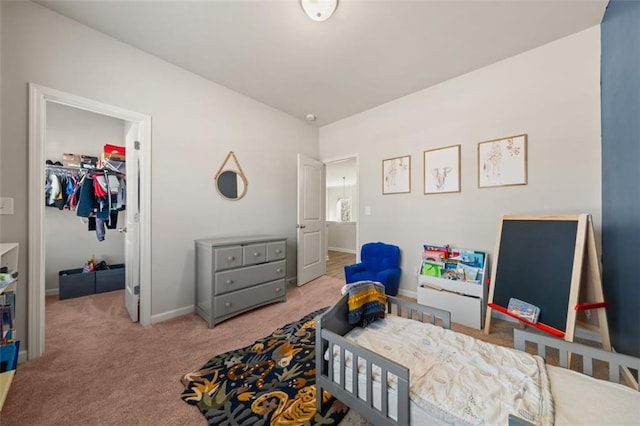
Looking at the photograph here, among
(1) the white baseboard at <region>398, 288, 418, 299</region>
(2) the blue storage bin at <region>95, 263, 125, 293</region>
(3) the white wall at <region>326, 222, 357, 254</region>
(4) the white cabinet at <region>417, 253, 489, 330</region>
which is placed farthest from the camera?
(3) the white wall at <region>326, 222, 357, 254</region>

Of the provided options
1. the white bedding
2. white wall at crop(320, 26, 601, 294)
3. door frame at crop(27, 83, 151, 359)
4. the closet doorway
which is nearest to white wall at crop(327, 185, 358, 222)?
the closet doorway

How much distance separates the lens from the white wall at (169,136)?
165 cm

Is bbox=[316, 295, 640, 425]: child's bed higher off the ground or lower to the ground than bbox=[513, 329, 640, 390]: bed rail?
lower

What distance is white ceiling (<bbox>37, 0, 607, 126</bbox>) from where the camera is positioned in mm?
1720

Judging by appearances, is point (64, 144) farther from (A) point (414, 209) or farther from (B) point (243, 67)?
(A) point (414, 209)

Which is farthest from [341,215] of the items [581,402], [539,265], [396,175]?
[581,402]

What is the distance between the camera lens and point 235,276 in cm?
237

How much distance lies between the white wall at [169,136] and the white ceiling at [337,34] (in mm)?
181

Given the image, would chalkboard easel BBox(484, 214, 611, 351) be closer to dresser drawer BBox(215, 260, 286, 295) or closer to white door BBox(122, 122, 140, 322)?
dresser drawer BBox(215, 260, 286, 295)

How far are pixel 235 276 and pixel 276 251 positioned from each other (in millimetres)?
565

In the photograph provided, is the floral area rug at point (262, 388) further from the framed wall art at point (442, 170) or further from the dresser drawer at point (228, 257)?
the framed wall art at point (442, 170)

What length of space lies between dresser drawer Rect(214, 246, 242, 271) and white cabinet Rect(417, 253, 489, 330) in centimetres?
197

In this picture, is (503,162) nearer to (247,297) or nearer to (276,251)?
(276,251)

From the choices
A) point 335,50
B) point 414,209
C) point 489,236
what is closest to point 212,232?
point 335,50
